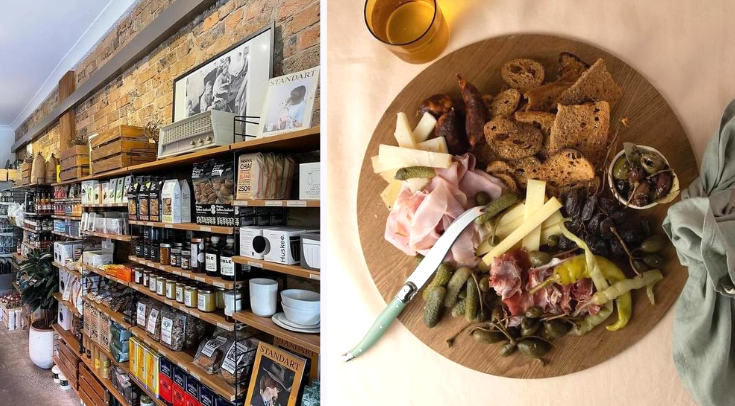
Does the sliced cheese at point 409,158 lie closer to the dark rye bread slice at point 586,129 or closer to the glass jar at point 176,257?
the dark rye bread slice at point 586,129

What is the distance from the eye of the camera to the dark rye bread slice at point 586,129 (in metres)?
0.57

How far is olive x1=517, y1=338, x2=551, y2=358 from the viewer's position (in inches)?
23.6

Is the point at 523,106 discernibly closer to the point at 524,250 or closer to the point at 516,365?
the point at 524,250

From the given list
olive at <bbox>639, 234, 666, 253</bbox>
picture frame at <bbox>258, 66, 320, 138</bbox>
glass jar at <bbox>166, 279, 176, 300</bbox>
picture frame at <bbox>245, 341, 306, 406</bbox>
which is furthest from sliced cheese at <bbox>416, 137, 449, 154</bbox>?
glass jar at <bbox>166, 279, 176, 300</bbox>

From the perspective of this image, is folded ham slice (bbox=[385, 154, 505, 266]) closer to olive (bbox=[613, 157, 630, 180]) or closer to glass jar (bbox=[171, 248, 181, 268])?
olive (bbox=[613, 157, 630, 180])

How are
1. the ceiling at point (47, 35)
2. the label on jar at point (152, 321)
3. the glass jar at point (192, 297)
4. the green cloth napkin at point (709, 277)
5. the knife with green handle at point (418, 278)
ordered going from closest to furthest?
the green cloth napkin at point (709, 277) < the knife with green handle at point (418, 278) < the glass jar at point (192, 297) < the label on jar at point (152, 321) < the ceiling at point (47, 35)

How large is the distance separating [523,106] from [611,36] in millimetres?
163

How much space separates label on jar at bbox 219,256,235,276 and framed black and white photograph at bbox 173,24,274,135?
23.5 inches

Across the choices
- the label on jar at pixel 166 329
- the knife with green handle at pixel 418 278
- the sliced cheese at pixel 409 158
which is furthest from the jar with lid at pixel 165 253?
the sliced cheese at pixel 409 158

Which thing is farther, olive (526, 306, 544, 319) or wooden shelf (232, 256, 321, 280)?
wooden shelf (232, 256, 321, 280)

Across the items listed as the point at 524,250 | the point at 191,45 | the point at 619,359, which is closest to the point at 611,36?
the point at 524,250

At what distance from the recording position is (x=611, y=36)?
60 cm

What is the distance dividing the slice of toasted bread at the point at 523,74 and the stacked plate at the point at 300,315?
98cm

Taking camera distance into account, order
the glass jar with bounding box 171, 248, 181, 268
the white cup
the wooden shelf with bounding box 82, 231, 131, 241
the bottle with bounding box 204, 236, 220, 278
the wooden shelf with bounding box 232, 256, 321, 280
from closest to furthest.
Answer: the wooden shelf with bounding box 232, 256, 321, 280 < the white cup < the bottle with bounding box 204, 236, 220, 278 < the glass jar with bounding box 171, 248, 181, 268 < the wooden shelf with bounding box 82, 231, 131, 241
